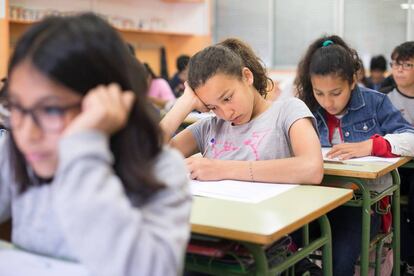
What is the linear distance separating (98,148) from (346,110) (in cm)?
192

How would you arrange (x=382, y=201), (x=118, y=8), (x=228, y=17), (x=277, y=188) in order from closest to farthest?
(x=277, y=188), (x=382, y=201), (x=118, y=8), (x=228, y=17)

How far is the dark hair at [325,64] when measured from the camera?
2.50 m

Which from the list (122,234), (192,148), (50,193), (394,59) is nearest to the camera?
(122,234)

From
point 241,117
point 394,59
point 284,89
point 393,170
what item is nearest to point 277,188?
point 241,117

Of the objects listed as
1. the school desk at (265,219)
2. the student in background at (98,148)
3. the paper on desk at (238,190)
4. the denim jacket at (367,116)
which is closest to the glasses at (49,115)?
the student in background at (98,148)

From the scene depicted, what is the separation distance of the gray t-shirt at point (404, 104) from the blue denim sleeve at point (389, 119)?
1.95 feet

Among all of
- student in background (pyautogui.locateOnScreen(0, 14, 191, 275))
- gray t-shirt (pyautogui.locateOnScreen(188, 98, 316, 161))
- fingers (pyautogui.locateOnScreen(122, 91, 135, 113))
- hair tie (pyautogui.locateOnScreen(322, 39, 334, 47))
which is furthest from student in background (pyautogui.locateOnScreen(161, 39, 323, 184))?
fingers (pyautogui.locateOnScreen(122, 91, 135, 113))

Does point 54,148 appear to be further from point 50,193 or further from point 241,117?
point 241,117

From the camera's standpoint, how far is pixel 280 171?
1788 millimetres

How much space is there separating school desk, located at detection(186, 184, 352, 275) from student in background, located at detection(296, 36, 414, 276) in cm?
68

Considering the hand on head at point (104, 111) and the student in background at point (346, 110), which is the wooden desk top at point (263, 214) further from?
the student in background at point (346, 110)

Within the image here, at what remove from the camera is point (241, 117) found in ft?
6.49

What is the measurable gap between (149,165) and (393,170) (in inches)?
61.8

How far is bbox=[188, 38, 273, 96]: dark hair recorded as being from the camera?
1902 millimetres
